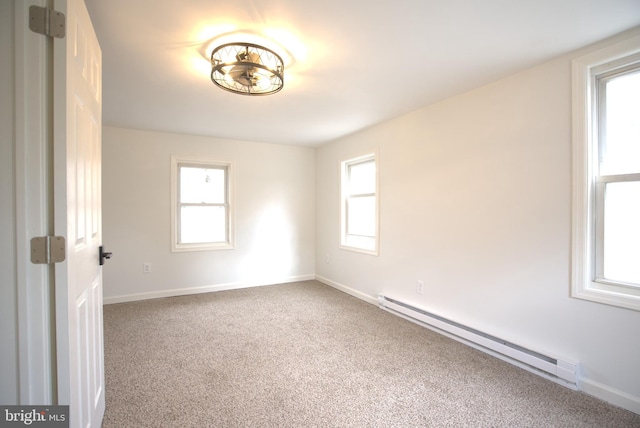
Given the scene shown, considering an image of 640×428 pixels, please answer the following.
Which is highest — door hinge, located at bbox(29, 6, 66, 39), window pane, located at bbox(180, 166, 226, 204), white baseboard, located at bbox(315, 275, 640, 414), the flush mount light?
the flush mount light

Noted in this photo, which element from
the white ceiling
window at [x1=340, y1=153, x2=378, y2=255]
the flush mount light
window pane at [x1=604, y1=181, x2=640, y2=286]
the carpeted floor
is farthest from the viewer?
window at [x1=340, y1=153, x2=378, y2=255]

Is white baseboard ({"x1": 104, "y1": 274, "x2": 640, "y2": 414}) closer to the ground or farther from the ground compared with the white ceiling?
closer to the ground

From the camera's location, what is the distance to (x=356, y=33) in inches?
72.7

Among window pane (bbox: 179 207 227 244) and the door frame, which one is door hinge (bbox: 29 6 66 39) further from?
window pane (bbox: 179 207 227 244)

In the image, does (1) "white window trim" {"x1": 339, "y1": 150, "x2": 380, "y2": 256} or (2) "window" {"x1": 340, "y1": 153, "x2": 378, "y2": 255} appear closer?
(1) "white window trim" {"x1": 339, "y1": 150, "x2": 380, "y2": 256}

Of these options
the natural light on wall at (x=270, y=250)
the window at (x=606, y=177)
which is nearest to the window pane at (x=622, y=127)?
the window at (x=606, y=177)

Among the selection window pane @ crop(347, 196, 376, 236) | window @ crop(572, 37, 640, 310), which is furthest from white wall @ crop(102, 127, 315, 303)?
window @ crop(572, 37, 640, 310)

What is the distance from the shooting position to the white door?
1.08 meters

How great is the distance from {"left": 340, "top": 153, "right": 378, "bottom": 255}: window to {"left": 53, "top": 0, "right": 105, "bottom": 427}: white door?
296 cm

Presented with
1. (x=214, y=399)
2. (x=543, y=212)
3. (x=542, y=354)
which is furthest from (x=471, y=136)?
(x=214, y=399)

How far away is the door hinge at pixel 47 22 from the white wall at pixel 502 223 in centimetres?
278

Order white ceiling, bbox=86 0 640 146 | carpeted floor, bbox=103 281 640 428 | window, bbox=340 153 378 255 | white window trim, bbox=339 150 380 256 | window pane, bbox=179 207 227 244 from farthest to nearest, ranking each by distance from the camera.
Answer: window pane, bbox=179 207 227 244, window, bbox=340 153 378 255, white window trim, bbox=339 150 380 256, carpeted floor, bbox=103 281 640 428, white ceiling, bbox=86 0 640 146

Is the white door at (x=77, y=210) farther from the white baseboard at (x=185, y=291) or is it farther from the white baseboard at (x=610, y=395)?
the white baseboard at (x=610, y=395)

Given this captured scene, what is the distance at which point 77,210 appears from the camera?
1.23 m
